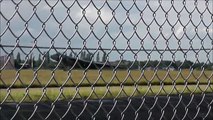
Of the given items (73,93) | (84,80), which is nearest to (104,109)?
(73,93)

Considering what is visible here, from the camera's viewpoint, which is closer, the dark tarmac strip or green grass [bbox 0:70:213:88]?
green grass [bbox 0:70:213:88]

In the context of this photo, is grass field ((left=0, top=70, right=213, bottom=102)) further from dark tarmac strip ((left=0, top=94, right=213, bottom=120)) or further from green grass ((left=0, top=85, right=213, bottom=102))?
dark tarmac strip ((left=0, top=94, right=213, bottom=120))

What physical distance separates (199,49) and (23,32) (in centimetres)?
176

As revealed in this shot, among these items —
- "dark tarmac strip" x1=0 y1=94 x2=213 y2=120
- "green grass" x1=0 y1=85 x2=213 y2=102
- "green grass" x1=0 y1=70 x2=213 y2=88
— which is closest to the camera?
"green grass" x1=0 y1=70 x2=213 y2=88

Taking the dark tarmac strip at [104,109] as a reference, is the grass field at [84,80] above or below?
above

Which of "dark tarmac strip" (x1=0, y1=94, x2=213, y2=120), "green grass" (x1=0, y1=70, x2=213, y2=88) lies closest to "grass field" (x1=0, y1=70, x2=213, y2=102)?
"green grass" (x1=0, y1=70, x2=213, y2=88)

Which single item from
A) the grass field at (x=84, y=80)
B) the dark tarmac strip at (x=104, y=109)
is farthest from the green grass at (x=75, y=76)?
the dark tarmac strip at (x=104, y=109)

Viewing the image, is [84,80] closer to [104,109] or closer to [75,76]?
[75,76]

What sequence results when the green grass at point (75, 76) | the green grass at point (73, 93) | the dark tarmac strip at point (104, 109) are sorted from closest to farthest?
the green grass at point (75, 76), the green grass at point (73, 93), the dark tarmac strip at point (104, 109)

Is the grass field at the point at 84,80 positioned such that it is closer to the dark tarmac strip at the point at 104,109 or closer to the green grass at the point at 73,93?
the green grass at the point at 73,93

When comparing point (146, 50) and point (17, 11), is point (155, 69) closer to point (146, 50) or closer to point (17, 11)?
point (146, 50)

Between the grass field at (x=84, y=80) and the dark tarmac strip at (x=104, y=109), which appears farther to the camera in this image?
the dark tarmac strip at (x=104, y=109)

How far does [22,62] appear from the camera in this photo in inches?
128

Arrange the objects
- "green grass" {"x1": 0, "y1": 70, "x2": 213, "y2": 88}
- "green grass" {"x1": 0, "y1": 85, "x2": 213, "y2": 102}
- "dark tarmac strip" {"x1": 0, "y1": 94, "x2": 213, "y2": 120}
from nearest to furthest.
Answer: "green grass" {"x1": 0, "y1": 70, "x2": 213, "y2": 88} < "green grass" {"x1": 0, "y1": 85, "x2": 213, "y2": 102} < "dark tarmac strip" {"x1": 0, "y1": 94, "x2": 213, "y2": 120}
